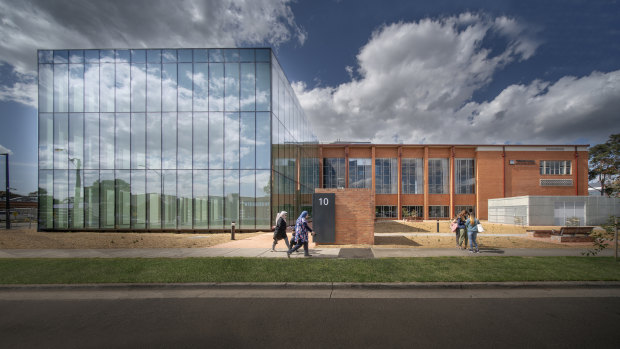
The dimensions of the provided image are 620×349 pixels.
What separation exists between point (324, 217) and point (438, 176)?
34.4 metres

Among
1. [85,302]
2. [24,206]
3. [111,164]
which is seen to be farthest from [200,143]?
[24,206]

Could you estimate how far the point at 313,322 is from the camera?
5020 mm

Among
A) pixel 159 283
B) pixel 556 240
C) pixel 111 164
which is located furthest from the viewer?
pixel 111 164

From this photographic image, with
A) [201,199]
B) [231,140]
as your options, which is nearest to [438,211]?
[231,140]

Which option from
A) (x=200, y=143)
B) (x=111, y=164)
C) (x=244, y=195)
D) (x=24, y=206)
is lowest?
(x=24, y=206)

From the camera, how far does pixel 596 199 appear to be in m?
31.2

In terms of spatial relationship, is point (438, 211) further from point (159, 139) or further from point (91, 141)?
point (91, 141)

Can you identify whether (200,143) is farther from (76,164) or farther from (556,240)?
(556,240)

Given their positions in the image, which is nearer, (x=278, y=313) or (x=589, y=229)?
(x=278, y=313)

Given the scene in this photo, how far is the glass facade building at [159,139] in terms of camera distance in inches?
846

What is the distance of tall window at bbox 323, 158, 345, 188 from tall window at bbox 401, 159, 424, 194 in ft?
30.6

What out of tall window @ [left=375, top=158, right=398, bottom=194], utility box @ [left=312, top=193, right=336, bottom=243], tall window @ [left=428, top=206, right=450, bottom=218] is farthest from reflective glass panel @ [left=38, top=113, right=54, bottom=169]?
tall window @ [left=428, top=206, right=450, bottom=218]

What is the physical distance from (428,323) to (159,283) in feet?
20.8

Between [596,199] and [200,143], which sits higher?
[200,143]
